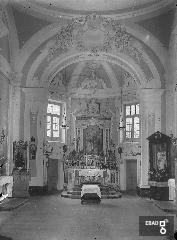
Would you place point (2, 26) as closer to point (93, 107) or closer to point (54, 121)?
point (54, 121)

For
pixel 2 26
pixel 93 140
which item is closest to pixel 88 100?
pixel 93 140

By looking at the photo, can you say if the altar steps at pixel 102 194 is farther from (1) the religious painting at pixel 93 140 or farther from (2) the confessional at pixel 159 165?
(1) the religious painting at pixel 93 140

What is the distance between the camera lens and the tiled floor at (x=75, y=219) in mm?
7746

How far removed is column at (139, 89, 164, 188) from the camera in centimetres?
1473

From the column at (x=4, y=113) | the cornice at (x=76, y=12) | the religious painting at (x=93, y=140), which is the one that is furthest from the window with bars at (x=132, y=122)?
the column at (x=4, y=113)

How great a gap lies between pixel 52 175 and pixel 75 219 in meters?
7.03

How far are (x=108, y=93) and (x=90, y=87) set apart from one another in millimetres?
884

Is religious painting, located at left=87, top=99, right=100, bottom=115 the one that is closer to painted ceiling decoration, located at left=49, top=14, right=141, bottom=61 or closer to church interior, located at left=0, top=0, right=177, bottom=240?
church interior, located at left=0, top=0, right=177, bottom=240

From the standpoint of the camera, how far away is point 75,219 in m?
9.65

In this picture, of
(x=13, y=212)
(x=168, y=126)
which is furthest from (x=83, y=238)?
(x=168, y=126)

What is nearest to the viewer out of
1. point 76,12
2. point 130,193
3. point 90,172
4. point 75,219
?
point 75,219

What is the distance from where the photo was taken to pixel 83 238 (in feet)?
24.7

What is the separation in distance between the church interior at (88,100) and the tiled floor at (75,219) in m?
0.78

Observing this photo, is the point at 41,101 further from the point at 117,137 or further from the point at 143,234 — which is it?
the point at 143,234
